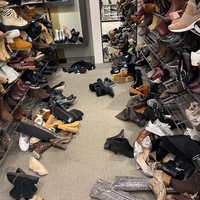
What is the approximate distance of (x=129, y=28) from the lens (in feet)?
11.6

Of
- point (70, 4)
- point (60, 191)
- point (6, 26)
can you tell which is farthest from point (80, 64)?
point (60, 191)

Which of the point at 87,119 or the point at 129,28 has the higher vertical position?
the point at 129,28

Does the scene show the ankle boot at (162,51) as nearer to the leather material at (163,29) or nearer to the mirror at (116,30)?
the leather material at (163,29)

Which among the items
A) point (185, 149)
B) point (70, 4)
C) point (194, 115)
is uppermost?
point (70, 4)

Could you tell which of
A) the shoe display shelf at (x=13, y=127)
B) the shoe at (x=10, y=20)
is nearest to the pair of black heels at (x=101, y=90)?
the shoe display shelf at (x=13, y=127)

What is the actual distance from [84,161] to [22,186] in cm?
47

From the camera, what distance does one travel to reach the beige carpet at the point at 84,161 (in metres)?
1.38

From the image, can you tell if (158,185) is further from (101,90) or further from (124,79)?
(124,79)

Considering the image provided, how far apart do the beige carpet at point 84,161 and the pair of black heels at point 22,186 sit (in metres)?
0.07

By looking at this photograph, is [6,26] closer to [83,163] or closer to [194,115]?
[83,163]

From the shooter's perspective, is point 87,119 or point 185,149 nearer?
point 185,149

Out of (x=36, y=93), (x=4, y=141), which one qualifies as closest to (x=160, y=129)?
(x=4, y=141)

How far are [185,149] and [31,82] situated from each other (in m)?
1.65

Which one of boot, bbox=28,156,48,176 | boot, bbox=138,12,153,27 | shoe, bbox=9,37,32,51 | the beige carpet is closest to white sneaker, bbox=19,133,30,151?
the beige carpet
